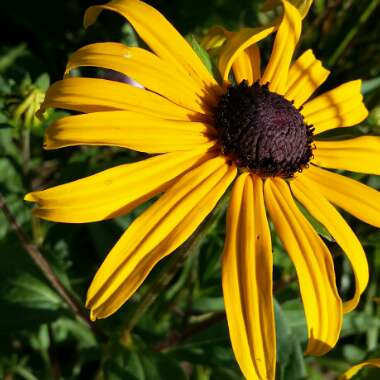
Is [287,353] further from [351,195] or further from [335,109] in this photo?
[335,109]

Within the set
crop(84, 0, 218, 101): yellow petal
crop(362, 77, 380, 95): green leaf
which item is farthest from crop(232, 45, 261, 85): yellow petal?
crop(362, 77, 380, 95): green leaf

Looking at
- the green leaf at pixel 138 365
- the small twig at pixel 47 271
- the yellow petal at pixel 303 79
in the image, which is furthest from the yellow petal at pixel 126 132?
the green leaf at pixel 138 365

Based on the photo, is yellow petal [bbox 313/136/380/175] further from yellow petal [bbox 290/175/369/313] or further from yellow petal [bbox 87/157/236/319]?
yellow petal [bbox 87/157/236/319]

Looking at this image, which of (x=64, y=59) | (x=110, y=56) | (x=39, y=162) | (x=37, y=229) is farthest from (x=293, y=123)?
(x=64, y=59)

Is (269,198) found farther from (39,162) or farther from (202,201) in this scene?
(39,162)

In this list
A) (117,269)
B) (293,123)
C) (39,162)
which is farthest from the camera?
(39,162)

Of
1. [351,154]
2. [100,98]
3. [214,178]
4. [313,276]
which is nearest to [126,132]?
[100,98]

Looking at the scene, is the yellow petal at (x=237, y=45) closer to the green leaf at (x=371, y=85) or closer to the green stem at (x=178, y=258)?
the green stem at (x=178, y=258)
